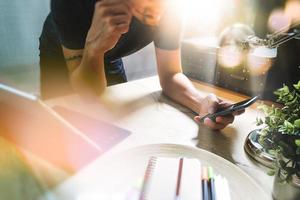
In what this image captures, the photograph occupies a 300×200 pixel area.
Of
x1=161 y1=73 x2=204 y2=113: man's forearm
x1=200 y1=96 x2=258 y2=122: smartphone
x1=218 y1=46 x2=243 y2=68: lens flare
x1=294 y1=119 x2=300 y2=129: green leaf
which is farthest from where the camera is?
x1=218 y1=46 x2=243 y2=68: lens flare

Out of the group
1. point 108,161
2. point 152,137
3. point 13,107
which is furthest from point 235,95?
point 13,107

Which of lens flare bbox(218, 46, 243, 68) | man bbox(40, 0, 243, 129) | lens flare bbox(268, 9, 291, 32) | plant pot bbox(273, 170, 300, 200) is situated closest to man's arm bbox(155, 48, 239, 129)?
man bbox(40, 0, 243, 129)

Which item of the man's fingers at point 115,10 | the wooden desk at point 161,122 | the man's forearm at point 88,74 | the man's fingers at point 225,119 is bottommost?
the wooden desk at point 161,122

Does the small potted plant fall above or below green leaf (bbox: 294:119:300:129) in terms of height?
below

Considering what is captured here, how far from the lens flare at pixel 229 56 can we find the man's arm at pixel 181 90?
0.14 meters

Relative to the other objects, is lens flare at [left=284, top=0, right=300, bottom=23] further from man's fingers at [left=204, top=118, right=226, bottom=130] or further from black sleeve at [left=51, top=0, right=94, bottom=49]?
black sleeve at [left=51, top=0, right=94, bottom=49]

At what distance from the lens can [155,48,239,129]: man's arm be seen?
2.32ft

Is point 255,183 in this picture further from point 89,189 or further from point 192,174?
point 89,189

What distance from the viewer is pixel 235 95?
2.95 feet

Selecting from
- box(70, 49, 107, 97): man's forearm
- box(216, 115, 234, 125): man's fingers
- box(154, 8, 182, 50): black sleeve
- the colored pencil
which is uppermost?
box(154, 8, 182, 50): black sleeve

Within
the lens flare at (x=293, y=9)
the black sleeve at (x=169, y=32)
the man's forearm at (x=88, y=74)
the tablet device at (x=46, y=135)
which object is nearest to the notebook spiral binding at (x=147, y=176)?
the tablet device at (x=46, y=135)

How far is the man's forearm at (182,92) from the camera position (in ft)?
2.56

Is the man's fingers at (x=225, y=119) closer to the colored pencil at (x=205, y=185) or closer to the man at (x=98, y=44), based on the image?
the man at (x=98, y=44)

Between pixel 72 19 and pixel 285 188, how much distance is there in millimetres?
582
